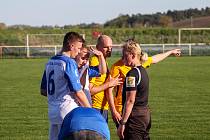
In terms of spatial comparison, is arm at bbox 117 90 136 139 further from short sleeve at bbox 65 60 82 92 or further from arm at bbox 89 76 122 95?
short sleeve at bbox 65 60 82 92

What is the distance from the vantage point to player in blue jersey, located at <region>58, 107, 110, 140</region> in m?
2.62

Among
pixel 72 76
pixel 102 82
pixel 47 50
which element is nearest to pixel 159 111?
pixel 102 82

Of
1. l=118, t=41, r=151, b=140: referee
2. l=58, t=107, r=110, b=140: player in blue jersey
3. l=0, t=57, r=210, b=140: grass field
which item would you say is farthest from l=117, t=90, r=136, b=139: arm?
l=0, t=57, r=210, b=140: grass field

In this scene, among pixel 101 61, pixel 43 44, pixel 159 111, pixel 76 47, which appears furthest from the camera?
pixel 43 44

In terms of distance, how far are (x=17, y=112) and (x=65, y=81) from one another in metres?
7.90

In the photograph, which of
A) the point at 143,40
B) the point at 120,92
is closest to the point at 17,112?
the point at 120,92

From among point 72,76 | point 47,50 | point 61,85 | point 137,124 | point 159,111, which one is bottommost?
point 159,111

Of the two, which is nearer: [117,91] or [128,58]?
[128,58]

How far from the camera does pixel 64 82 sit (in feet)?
18.7

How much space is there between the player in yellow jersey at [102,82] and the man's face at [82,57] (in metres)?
0.38

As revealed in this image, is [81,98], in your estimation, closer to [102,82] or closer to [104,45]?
[104,45]

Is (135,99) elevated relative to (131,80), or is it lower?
lower

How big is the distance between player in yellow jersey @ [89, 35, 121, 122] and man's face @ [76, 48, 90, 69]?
380 mm

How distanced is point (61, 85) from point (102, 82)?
1.21m
